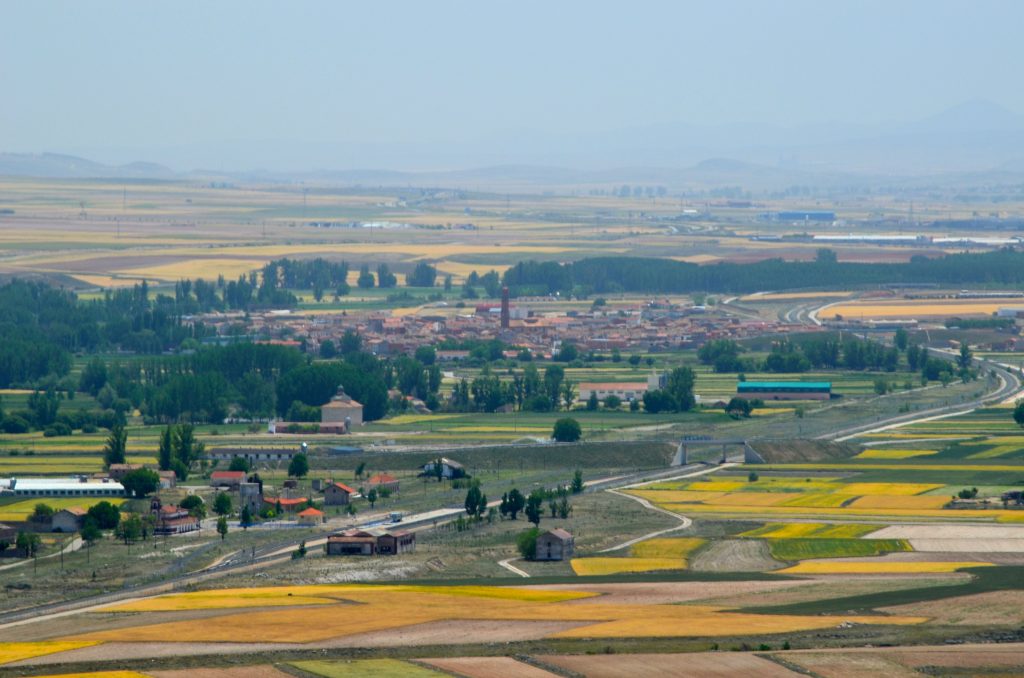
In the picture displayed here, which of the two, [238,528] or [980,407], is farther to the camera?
[980,407]

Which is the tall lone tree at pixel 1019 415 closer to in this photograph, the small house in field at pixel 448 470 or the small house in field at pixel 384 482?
the small house in field at pixel 448 470

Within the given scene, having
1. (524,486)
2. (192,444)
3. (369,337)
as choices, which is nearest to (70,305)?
(369,337)

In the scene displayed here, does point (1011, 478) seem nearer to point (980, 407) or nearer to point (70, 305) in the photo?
point (980, 407)

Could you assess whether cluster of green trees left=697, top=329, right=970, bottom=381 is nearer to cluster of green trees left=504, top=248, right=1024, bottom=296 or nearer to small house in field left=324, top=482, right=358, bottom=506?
small house in field left=324, top=482, right=358, bottom=506

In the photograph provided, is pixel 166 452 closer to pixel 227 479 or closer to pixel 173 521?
pixel 227 479

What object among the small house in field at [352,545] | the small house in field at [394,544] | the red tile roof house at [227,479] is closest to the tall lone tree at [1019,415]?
the red tile roof house at [227,479]
